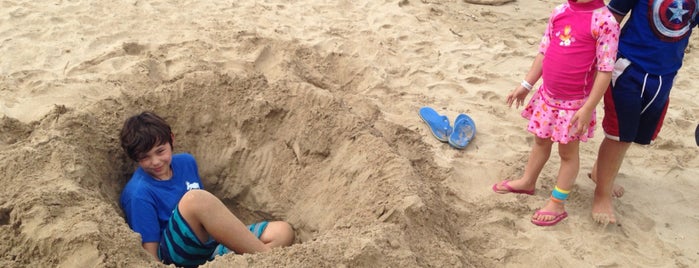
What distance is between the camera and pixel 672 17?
9.05 feet

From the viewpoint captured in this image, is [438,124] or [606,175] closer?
[606,175]

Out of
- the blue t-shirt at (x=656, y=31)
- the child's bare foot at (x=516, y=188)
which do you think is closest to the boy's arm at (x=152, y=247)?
the child's bare foot at (x=516, y=188)

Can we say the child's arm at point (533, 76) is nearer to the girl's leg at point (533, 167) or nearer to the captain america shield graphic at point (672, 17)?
the girl's leg at point (533, 167)

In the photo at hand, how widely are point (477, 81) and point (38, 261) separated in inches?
132

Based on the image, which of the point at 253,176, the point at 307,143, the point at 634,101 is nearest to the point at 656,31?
the point at 634,101

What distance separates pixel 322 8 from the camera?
5.68 metres

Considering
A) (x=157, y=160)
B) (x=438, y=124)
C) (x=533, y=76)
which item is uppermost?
(x=533, y=76)

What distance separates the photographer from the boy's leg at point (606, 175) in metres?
3.13

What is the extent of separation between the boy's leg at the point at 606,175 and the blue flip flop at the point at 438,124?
3.16 ft

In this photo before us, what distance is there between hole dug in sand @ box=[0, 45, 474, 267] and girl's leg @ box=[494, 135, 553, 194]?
393 millimetres

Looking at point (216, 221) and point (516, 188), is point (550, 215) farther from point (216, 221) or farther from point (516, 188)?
point (216, 221)

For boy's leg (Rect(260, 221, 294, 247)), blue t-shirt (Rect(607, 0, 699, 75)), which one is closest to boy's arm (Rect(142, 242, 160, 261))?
boy's leg (Rect(260, 221, 294, 247))

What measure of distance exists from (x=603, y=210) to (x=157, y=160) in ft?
7.49

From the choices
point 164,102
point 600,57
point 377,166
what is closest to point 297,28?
point 164,102
